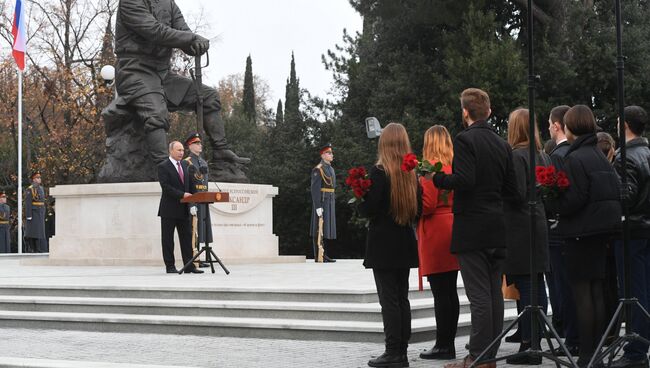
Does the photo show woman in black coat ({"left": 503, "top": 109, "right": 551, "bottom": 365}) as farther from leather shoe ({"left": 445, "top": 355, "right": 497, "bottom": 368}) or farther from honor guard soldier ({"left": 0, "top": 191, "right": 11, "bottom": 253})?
honor guard soldier ({"left": 0, "top": 191, "right": 11, "bottom": 253})

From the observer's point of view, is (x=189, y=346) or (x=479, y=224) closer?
(x=479, y=224)

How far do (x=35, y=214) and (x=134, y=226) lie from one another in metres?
12.4

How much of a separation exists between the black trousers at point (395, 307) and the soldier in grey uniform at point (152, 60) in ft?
34.8

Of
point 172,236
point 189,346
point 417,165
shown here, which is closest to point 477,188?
point 417,165

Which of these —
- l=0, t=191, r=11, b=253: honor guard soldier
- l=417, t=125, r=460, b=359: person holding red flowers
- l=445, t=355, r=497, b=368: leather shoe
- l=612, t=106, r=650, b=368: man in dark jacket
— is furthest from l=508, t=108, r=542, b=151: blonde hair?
l=0, t=191, r=11, b=253: honor guard soldier

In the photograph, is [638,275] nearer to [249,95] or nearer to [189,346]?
[189,346]

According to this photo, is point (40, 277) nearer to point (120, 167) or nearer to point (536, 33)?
point (120, 167)

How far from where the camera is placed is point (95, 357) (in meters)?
8.55

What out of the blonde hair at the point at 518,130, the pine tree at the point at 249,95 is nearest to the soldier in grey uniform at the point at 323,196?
the blonde hair at the point at 518,130

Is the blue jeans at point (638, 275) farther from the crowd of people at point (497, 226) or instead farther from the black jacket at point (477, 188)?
the black jacket at point (477, 188)

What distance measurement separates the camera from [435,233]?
7742mm

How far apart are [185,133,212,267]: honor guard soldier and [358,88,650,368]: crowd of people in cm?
625

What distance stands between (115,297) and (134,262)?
535 centimetres

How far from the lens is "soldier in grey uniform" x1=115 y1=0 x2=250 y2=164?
1745 cm
